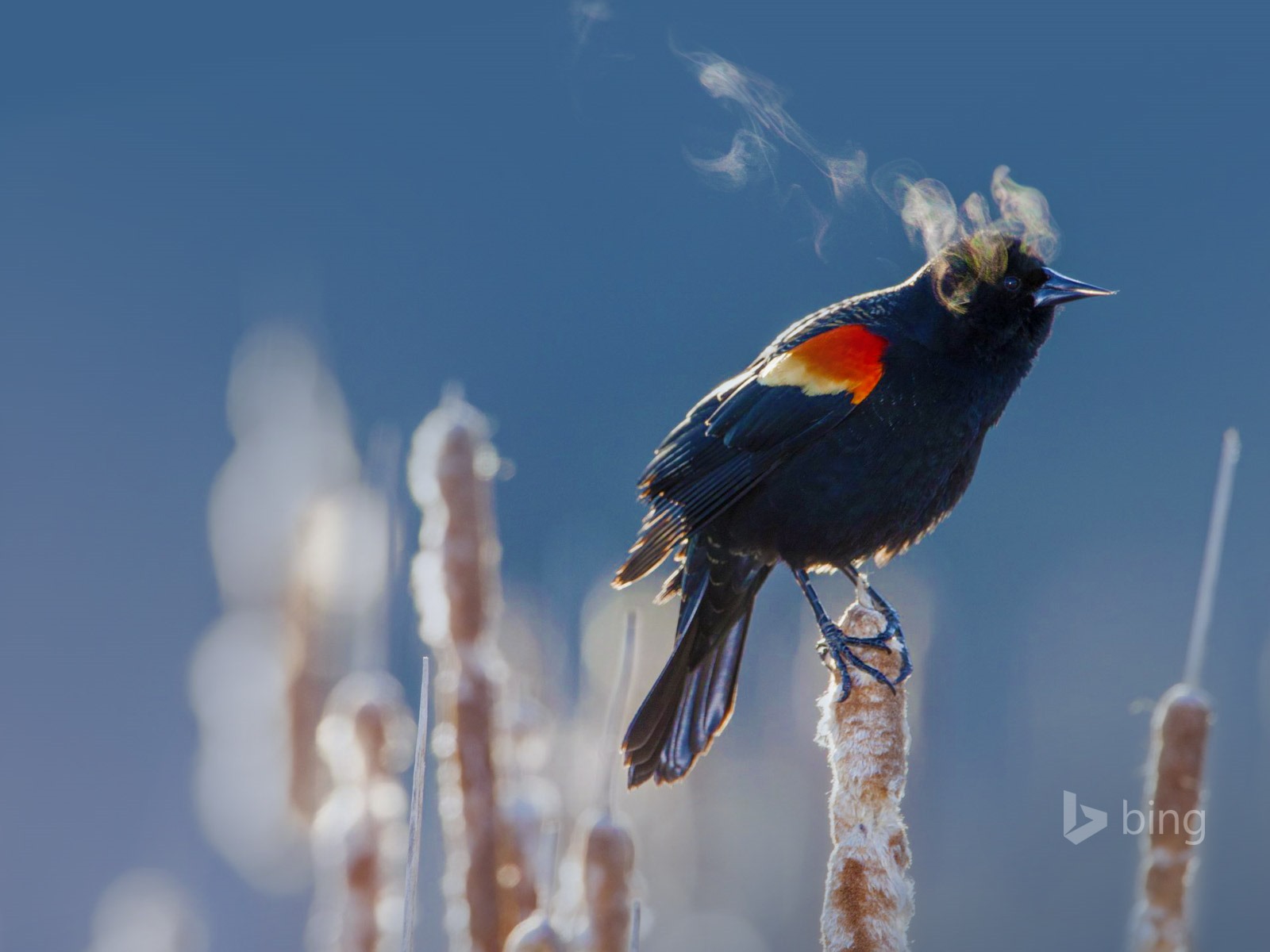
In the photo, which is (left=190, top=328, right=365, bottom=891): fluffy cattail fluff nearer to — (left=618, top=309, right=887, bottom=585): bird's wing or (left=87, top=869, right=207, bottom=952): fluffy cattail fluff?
(left=87, top=869, right=207, bottom=952): fluffy cattail fluff

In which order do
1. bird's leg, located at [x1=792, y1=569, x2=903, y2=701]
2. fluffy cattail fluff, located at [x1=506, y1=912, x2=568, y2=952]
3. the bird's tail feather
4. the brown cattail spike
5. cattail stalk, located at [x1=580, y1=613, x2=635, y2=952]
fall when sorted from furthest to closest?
the bird's tail feather → bird's leg, located at [x1=792, y1=569, x2=903, y2=701] → the brown cattail spike → cattail stalk, located at [x1=580, y1=613, x2=635, y2=952] → fluffy cattail fluff, located at [x1=506, y1=912, x2=568, y2=952]

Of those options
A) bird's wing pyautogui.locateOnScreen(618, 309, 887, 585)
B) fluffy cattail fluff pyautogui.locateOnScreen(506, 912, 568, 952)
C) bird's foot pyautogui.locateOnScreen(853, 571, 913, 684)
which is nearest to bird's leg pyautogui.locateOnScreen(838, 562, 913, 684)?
bird's foot pyautogui.locateOnScreen(853, 571, 913, 684)

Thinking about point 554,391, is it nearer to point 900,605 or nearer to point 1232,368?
point 1232,368

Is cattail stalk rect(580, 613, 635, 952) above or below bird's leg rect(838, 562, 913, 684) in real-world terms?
below

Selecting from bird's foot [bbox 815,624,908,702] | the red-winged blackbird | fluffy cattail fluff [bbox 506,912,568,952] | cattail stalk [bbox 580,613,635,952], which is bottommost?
fluffy cattail fluff [bbox 506,912,568,952]

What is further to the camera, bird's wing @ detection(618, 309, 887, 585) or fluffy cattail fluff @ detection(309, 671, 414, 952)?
bird's wing @ detection(618, 309, 887, 585)

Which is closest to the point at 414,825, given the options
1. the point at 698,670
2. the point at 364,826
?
the point at 364,826

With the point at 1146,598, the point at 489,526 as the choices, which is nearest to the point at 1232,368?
the point at 1146,598

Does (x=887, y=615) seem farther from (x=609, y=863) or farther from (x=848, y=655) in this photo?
(x=609, y=863)
